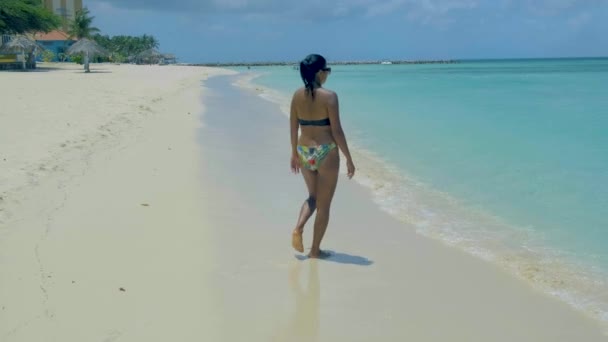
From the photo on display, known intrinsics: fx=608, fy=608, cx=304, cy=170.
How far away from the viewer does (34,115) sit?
10.4 meters

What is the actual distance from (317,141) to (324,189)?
33cm

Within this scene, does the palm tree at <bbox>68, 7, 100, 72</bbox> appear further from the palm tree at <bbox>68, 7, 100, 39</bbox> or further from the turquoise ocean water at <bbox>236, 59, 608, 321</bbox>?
the turquoise ocean water at <bbox>236, 59, 608, 321</bbox>

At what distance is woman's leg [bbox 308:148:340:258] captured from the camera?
4.04 m

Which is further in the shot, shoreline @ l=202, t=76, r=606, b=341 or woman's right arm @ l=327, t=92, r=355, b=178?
woman's right arm @ l=327, t=92, r=355, b=178

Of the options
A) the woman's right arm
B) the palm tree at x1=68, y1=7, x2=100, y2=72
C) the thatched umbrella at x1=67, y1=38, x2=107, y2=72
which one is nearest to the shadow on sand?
the woman's right arm

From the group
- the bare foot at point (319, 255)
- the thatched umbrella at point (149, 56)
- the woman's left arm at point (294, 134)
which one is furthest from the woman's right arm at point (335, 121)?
the thatched umbrella at point (149, 56)

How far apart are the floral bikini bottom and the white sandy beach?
67cm

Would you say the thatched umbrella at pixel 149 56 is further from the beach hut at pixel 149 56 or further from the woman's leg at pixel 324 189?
the woman's leg at pixel 324 189

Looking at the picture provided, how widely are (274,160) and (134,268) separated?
15.0ft

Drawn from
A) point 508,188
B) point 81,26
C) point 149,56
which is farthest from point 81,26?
point 508,188

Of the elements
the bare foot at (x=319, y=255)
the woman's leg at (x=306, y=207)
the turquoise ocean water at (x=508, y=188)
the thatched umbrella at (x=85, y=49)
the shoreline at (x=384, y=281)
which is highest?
the thatched umbrella at (x=85, y=49)

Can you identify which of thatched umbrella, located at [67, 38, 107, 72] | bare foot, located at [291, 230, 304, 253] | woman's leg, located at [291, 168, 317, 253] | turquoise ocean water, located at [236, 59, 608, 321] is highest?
thatched umbrella, located at [67, 38, 107, 72]

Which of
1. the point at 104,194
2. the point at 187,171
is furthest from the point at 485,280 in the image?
the point at 187,171

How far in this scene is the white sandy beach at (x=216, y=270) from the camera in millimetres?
3123
